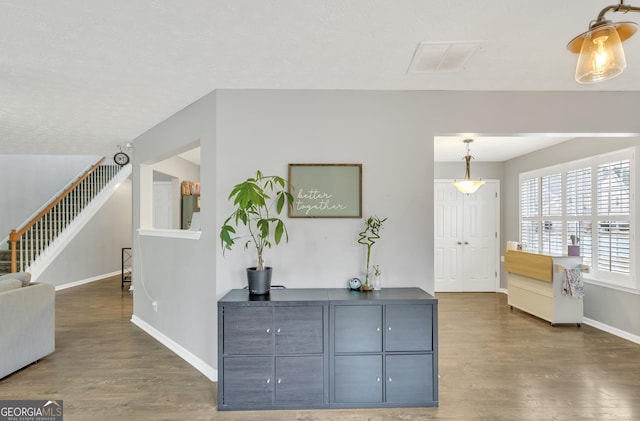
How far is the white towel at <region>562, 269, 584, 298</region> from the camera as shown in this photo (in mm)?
3814

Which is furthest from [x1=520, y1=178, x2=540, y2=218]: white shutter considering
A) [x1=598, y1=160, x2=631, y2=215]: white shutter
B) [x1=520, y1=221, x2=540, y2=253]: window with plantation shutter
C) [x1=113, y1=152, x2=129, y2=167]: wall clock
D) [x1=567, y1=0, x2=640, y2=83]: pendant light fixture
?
[x1=113, y1=152, x2=129, y2=167]: wall clock

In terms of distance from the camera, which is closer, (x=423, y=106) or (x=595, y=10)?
(x=595, y=10)

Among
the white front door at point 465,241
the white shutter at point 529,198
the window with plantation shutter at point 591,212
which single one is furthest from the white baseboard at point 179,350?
the white shutter at point 529,198

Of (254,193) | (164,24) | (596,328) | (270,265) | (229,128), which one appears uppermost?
(164,24)

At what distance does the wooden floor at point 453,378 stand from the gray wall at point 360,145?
0.53m

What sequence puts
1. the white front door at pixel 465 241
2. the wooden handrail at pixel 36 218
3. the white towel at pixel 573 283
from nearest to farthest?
the white towel at pixel 573 283, the wooden handrail at pixel 36 218, the white front door at pixel 465 241

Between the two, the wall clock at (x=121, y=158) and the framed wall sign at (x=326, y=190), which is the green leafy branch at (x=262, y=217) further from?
the wall clock at (x=121, y=158)

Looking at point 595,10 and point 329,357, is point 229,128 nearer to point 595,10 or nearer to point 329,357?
point 329,357

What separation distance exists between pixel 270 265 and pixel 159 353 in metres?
1.60

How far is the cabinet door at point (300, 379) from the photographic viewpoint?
2.25 meters

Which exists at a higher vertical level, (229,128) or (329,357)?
(229,128)

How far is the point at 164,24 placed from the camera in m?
1.81

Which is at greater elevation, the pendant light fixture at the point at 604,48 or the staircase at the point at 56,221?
the pendant light fixture at the point at 604,48

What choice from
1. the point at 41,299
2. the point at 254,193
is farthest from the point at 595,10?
the point at 41,299
